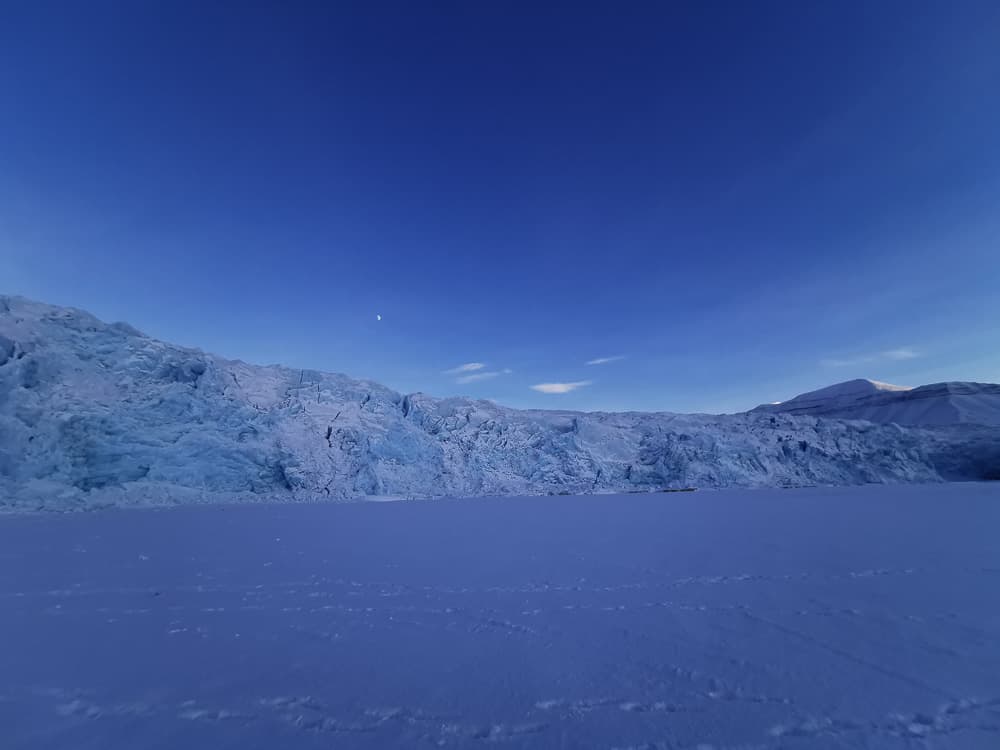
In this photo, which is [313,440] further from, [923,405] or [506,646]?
[923,405]

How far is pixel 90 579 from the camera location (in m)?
5.37

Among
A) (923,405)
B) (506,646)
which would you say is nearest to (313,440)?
(506,646)

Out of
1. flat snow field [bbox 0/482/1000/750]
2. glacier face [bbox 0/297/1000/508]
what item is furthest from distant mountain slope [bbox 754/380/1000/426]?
flat snow field [bbox 0/482/1000/750]

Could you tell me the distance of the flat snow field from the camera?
2.35 m

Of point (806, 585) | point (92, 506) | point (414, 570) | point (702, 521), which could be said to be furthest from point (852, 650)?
point (92, 506)

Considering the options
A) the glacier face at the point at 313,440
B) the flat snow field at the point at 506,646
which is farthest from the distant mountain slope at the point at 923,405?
the flat snow field at the point at 506,646

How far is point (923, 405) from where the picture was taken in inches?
1561

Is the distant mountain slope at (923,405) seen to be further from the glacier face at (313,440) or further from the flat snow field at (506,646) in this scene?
the flat snow field at (506,646)

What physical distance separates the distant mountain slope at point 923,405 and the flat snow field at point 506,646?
3835cm

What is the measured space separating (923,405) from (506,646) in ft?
164

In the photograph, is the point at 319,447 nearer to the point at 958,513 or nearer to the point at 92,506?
the point at 92,506

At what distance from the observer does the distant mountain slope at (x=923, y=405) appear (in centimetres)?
3612

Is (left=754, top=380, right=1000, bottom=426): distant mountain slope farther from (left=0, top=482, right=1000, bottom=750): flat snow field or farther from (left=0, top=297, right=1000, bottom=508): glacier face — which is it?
(left=0, top=482, right=1000, bottom=750): flat snow field

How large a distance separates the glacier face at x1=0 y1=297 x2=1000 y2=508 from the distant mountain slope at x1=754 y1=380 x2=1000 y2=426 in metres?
10.8
